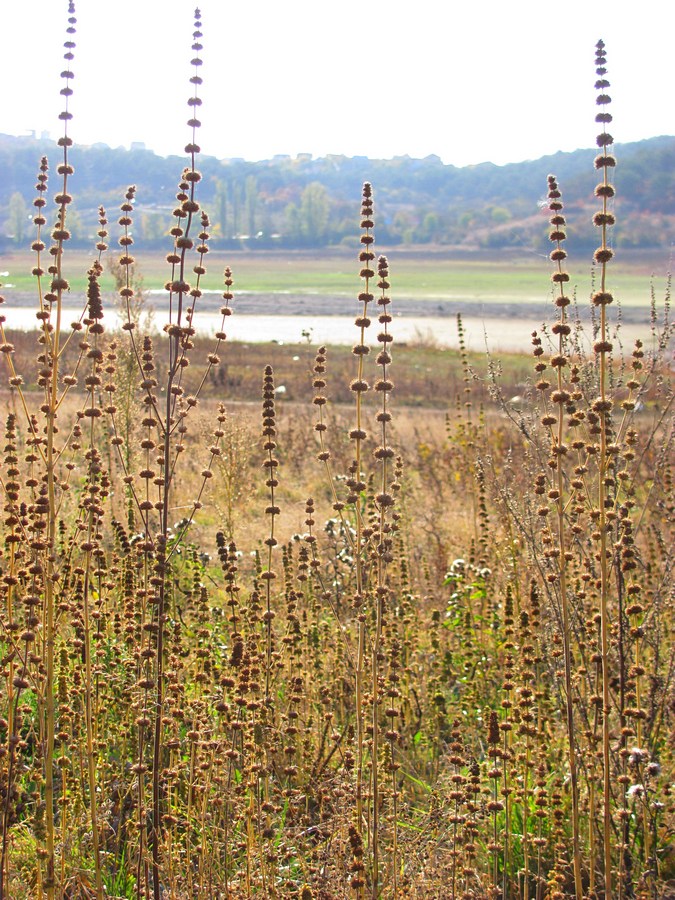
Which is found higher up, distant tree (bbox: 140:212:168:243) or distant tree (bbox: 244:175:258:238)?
distant tree (bbox: 244:175:258:238)

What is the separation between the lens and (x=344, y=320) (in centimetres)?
5081

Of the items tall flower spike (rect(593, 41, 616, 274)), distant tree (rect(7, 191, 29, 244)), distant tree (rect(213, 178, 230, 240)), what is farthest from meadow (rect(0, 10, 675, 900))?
distant tree (rect(213, 178, 230, 240))

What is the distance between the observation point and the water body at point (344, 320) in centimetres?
3950

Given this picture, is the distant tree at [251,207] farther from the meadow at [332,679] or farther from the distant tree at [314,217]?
the meadow at [332,679]

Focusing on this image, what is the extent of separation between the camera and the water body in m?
39.5

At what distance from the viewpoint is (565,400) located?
2.54 m

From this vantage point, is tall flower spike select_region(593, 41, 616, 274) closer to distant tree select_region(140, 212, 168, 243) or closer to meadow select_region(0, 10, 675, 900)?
meadow select_region(0, 10, 675, 900)

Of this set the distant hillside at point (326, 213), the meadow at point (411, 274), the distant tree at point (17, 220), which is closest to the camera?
the meadow at point (411, 274)

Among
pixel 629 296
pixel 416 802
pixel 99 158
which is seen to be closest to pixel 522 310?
pixel 629 296

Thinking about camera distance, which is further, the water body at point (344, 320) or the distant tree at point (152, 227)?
the distant tree at point (152, 227)

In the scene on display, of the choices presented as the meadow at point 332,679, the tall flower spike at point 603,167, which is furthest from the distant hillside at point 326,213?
the tall flower spike at point 603,167

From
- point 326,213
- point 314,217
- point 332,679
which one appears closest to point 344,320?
point 332,679

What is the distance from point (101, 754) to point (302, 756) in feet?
3.57

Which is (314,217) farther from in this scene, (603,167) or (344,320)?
(603,167)
